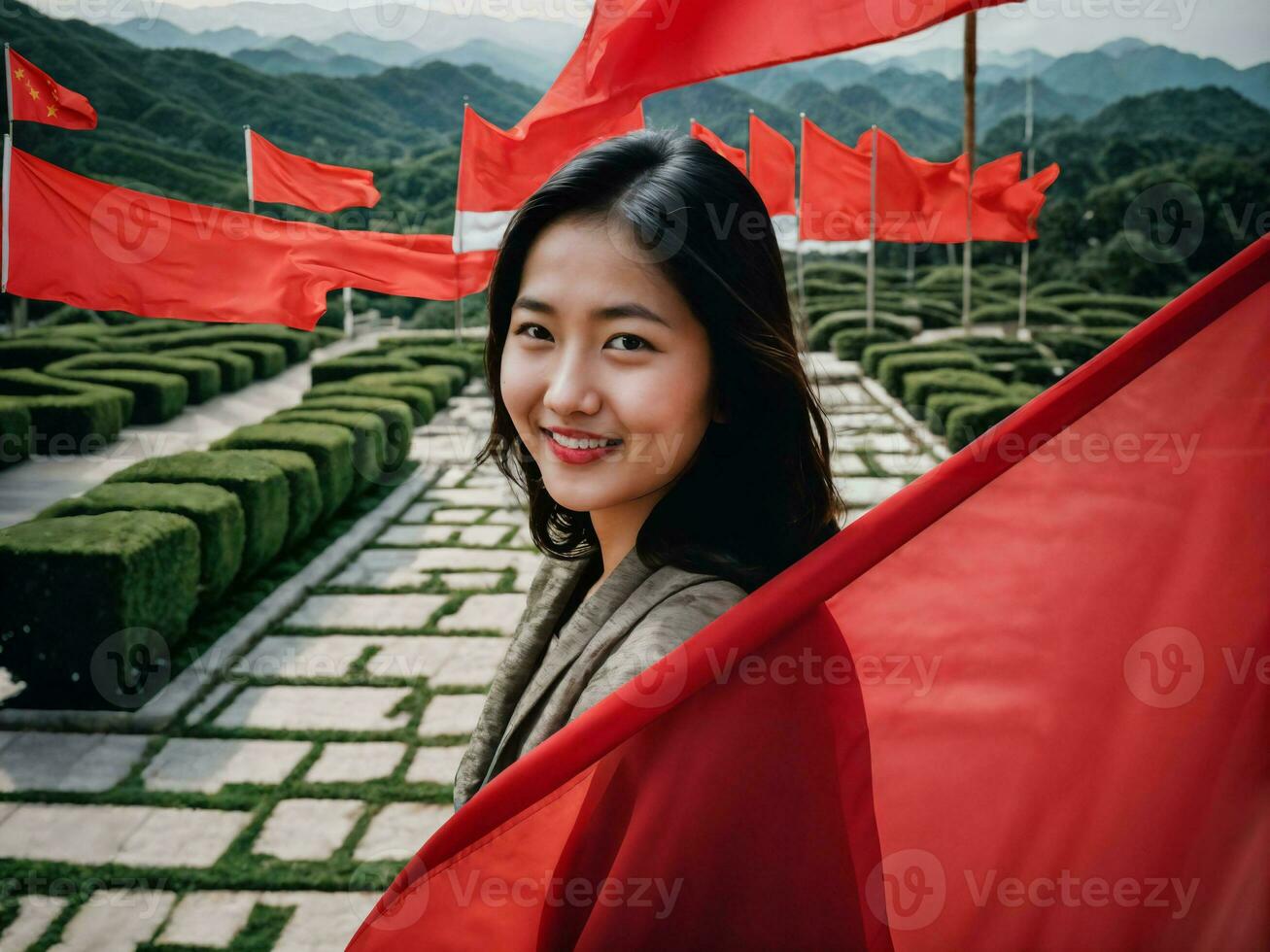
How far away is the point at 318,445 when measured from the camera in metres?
7.70

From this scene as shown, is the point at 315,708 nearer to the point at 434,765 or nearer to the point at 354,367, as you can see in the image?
the point at 434,765

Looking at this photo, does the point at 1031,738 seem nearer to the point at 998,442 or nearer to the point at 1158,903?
the point at 1158,903

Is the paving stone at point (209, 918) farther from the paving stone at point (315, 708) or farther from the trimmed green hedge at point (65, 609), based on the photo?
the trimmed green hedge at point (65, 609)

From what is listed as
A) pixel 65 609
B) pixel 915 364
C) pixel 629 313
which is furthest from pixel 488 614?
pixel 915 364

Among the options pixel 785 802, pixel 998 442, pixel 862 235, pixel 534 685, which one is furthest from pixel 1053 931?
pixel 862 235

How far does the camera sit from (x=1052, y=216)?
101 feet

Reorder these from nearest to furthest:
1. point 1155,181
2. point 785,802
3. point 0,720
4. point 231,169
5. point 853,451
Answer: point 785,802, point 0,720, point 853,451, point 1155,181, point 231,169

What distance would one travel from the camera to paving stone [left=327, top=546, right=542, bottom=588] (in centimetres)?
684

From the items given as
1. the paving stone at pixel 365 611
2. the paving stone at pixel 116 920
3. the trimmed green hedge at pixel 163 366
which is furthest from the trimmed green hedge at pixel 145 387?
the paving stone at pixel 116 920

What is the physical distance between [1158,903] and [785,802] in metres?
0.43

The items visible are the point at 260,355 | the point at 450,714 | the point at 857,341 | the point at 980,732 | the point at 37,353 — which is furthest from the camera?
the point at 857,341

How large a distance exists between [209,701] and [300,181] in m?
5.52

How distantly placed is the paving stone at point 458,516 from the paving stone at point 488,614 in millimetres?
1792

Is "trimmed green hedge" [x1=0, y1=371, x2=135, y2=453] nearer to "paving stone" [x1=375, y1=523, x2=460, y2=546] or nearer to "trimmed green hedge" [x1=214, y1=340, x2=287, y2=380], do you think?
"paving stone" [x1=375, y1=523, x2=460, y2=546]
